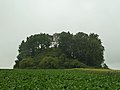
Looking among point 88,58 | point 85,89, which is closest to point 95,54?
point 88,58

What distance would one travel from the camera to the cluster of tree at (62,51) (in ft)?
313

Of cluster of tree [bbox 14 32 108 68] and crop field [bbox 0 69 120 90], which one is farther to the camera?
cluster of tree [bbox 14 32 108 68]

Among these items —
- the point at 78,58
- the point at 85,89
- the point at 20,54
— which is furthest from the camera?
the point at 20,54

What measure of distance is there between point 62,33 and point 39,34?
9707 mm

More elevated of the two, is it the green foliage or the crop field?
the green foliage

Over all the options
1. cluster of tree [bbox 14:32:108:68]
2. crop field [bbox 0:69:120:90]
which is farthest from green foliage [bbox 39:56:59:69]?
crop field [bbox 0:69:120:90]

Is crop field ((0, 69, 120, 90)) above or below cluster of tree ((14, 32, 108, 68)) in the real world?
below

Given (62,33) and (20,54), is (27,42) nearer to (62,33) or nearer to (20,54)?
(20,54)

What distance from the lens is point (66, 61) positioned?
9725cm

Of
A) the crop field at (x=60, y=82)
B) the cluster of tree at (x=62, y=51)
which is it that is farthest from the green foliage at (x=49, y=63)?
the crop field at (x=60, y=82)

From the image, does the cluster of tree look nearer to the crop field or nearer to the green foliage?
the green foliage

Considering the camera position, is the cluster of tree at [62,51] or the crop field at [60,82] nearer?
the crop field at [60,82]

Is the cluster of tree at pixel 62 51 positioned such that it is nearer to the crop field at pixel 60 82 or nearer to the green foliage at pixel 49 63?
A: the green foliage at pixel 49 63

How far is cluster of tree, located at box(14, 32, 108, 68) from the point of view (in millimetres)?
95312
